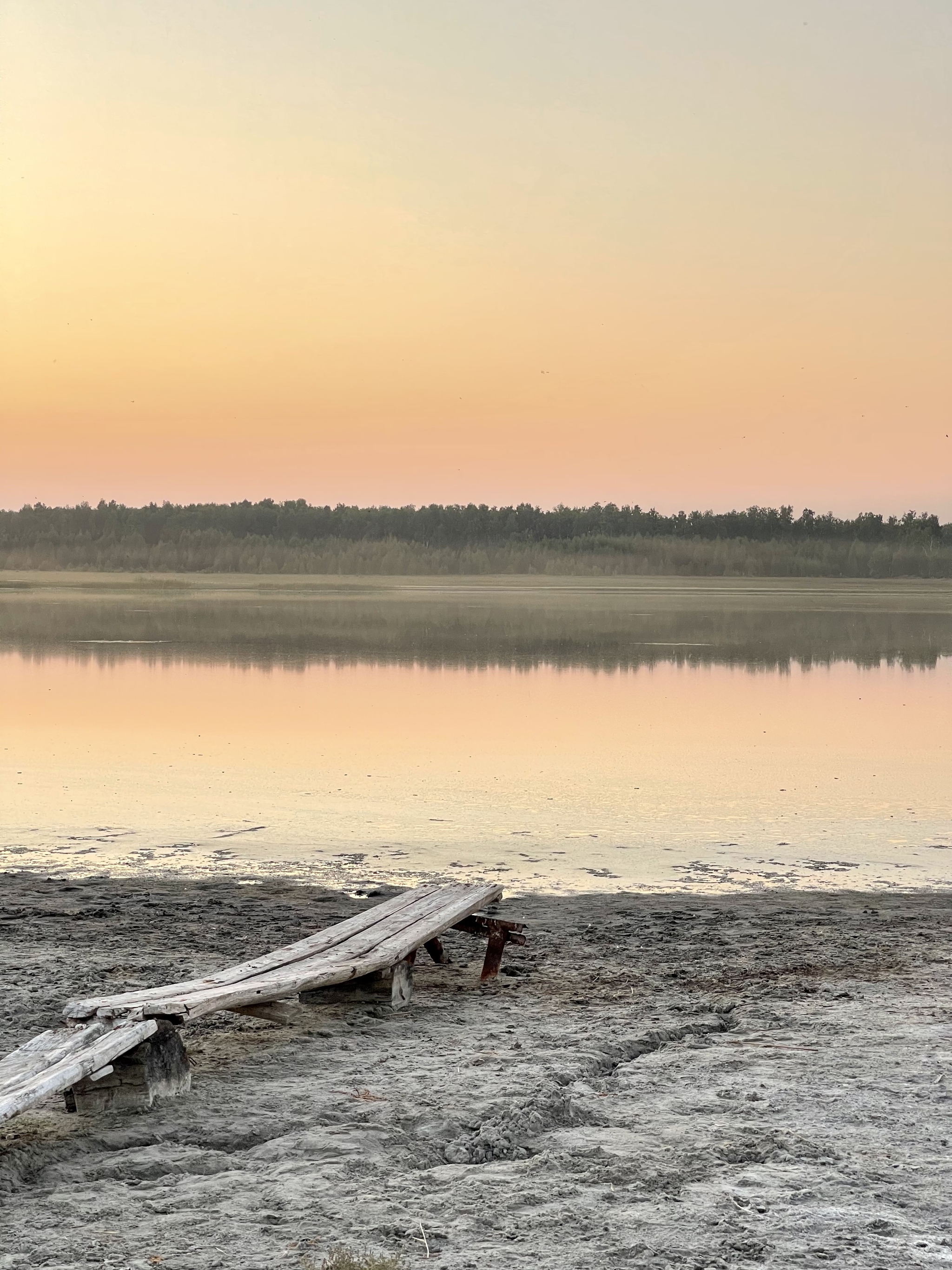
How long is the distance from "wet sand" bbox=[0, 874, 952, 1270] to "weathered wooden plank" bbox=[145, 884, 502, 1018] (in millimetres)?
251

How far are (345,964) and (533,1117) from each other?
132 cm

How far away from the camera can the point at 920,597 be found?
236 ft

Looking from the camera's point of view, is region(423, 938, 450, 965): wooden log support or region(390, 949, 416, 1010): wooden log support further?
region(423, 938, 450, 965): wooden log support

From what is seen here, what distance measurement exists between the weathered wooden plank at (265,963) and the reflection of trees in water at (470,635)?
18.2 m

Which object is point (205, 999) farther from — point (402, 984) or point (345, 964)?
point (402, 984)

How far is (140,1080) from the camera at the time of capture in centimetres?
458

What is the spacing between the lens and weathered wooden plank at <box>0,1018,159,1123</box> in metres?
3.92

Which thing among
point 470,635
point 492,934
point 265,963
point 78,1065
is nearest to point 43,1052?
point 78,1065

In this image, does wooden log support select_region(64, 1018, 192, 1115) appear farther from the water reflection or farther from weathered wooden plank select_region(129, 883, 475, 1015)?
the water reflection

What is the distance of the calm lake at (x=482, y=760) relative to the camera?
9.14 metres

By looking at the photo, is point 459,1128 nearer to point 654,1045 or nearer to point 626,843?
point 654,1045

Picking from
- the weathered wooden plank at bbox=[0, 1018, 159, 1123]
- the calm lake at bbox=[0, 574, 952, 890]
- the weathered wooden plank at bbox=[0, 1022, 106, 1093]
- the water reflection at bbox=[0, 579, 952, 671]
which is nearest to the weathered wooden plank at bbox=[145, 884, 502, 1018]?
the weathered wooden plank at bbox=[0, 1018, 159, 1123]

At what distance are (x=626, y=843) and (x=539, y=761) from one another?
13.1ft

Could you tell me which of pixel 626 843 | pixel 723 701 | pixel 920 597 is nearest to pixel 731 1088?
pixel 626 843
